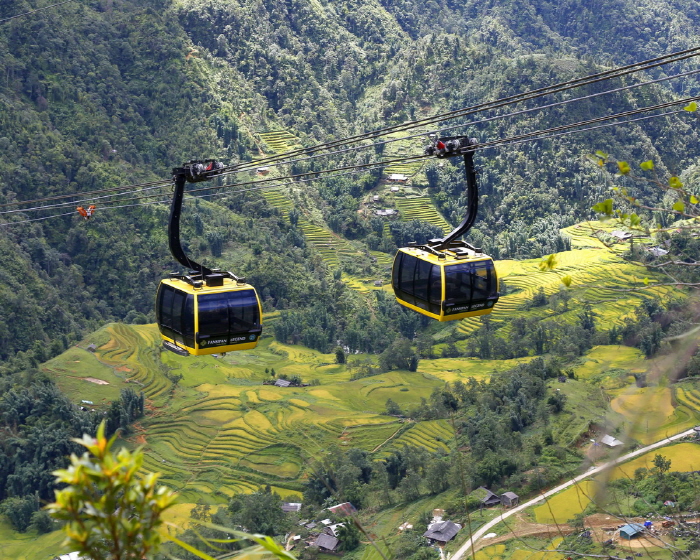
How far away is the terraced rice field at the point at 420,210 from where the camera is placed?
86.4 metres

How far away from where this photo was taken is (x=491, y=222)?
8750 centimetres

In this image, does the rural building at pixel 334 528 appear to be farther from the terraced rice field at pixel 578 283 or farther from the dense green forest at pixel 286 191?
the terraced rice field at pixel 578 283

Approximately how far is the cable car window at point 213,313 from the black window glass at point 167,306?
2.60 feet

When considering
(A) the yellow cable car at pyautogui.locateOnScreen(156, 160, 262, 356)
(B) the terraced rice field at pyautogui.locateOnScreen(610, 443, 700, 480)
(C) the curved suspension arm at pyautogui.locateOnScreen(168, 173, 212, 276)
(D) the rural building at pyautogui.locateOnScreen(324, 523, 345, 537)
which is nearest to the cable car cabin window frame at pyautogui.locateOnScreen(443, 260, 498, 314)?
(A) the yellow cable car at pyautogui.locateOnScreen(156, 160, 262, 356)

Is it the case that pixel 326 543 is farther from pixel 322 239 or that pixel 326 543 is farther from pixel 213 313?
pixel 322 239

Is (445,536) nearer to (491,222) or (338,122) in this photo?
(491,222)

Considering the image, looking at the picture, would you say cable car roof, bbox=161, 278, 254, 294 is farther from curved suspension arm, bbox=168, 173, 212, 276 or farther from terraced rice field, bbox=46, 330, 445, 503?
terraced rice field, bbox=46, 330, 445, 503

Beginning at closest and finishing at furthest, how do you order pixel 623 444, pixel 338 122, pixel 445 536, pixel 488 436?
1. pixel 623 444
2. pixel 445 536
3. pixel 488 436
4. pixel 338 122

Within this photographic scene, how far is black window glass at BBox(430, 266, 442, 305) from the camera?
46.8ft

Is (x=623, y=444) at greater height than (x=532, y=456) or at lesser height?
greater

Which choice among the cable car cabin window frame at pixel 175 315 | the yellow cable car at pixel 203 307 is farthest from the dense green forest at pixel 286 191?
the yellow cable car at pixel 203 307

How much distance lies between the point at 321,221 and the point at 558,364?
106 ft

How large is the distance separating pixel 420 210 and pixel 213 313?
74.2m

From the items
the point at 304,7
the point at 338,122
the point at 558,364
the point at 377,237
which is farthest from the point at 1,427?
the point at 304,7
